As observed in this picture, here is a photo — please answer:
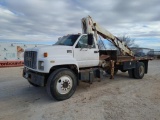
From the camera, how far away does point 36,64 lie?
5797 mm

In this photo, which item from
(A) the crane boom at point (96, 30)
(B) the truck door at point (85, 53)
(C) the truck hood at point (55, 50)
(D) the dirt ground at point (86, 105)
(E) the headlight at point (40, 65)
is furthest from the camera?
(A) the crane boom at point (96, 30)

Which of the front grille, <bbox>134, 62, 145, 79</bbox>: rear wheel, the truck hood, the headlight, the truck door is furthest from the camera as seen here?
<bbox>134, 62, 145, 79</bbox>: rear wheel

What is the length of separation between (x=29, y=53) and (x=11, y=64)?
11513mm

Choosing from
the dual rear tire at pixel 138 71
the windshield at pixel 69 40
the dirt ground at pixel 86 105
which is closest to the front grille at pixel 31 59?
the dirt ground at pixel 86 105

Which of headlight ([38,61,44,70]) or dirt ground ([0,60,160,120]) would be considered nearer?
dirt ground ([0,60,160,120])

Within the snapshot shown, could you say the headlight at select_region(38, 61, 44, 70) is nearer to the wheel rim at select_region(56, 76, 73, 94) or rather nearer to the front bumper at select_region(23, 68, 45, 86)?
the front bumper at select_region(23, 68, 45, 86)

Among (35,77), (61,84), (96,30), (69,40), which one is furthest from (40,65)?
(96,30)

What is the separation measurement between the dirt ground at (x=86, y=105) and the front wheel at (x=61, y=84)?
23cm

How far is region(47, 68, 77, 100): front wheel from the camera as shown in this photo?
563 centimetres

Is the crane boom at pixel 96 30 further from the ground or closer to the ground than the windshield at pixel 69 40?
further from the ground

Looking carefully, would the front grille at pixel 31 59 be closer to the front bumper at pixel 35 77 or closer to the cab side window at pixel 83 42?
the front bumper at pixel 35 77

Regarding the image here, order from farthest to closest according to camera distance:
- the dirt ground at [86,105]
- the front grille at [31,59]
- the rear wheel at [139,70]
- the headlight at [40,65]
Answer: the rear wheel at [139,70]
the front grille at [31,59]
the headlight at [40,65]
the dirt ground at [86,105]

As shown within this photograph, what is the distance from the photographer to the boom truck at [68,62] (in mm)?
5688

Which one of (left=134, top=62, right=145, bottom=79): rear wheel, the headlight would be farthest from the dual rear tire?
the headlight
